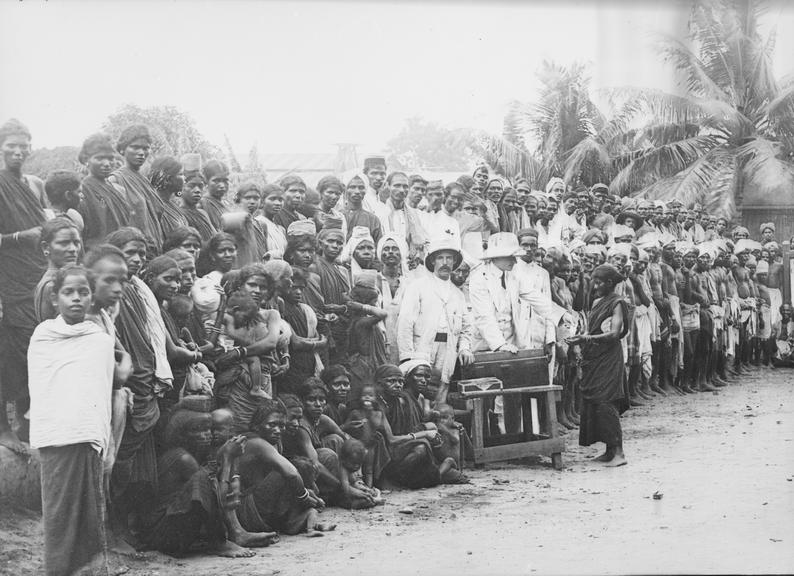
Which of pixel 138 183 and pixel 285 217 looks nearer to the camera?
pixel 138 183

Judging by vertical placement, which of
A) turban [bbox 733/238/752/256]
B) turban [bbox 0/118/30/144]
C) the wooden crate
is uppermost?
turban [bbox 0/118/30/144]

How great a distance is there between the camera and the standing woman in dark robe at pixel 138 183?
605 centimetres

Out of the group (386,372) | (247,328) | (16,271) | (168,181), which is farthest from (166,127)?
Answer: (16,271)

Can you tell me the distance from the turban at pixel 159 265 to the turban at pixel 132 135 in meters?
0.91

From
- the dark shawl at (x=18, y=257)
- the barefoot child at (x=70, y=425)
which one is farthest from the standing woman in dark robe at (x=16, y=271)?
the barefoot child at (x=70, y=425)

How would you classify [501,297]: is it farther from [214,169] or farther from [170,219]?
[170,219]

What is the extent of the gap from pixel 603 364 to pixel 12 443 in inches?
208

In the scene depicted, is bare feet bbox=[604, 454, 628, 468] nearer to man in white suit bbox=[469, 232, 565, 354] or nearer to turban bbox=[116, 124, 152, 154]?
man in white suit bbox=[469, 232, 565, 354]

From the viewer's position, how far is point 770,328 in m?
16.3

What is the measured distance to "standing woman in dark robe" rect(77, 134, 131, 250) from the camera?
572cm

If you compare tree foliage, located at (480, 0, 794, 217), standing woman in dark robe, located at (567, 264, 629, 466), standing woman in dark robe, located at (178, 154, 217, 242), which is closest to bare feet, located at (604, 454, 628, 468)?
standing woman in dark robe, located at (567, 264, 629, 466)

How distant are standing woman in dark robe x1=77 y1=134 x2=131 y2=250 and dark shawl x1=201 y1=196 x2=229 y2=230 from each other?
1.25 m

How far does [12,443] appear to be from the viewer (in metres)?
5.31

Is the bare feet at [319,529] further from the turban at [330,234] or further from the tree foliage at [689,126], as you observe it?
the tree foliage at [689,126]
